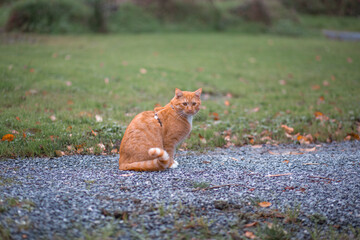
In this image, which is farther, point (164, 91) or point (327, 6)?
point (327, 6)

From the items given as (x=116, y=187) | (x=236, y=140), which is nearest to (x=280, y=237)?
(x=116, y=187)

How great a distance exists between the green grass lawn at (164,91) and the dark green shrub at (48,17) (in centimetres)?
266

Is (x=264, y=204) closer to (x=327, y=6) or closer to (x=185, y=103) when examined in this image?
(x=185, y=103)

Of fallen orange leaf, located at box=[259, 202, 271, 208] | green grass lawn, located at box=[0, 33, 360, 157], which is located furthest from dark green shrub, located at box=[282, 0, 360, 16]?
fallen orange leaf, located at box=[259, 202, 271, 208]

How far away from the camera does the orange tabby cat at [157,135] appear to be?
12.5 feet

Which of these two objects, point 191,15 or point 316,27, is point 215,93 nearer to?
point 191,15

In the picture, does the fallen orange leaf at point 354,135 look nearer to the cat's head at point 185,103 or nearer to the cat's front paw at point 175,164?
the cat's head at point 185,103

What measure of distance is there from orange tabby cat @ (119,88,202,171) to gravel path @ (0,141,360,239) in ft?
0.48

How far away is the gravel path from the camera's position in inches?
104

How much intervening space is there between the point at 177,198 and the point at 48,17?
17.7 meters

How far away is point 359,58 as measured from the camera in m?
12.7

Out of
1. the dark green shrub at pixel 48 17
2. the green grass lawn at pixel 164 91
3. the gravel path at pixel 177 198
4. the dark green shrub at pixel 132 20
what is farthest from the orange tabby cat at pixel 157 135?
the dark green shrub at pixel 132 20

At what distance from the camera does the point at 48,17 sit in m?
17.7

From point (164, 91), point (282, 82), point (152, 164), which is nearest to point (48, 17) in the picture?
point (164, 91)
